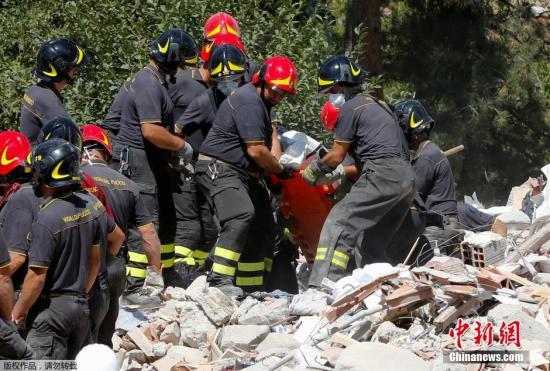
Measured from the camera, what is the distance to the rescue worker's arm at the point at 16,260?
6.09 m

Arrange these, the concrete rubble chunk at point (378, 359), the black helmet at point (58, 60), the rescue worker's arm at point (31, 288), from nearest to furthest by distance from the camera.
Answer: the rescue worker's arm at point (31, 288), the concrete rubble chunk at point (378, 359), the black helmet at point (58, 60)

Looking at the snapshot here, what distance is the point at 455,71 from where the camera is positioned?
15.7 metres

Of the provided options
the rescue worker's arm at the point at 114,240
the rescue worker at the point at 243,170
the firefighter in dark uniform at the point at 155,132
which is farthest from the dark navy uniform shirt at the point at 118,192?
the firefighter in dark uniform at the point at 155,132

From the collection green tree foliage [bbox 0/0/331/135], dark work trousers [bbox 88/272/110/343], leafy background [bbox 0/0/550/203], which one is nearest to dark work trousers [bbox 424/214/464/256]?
green tree foliage [bbox 0/0/331/135]

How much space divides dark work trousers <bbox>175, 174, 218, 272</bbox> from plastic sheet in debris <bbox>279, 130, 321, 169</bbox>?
0.75 metres

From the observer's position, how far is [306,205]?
915cm

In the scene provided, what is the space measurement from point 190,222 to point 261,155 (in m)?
1.04

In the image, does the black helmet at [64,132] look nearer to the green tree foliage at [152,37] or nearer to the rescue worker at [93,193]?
the rescue worker at [93,193]

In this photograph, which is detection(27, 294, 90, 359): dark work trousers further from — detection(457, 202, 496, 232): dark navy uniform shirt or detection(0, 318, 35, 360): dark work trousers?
detection(457, 202, 496, 232): dark navy uniform shirt

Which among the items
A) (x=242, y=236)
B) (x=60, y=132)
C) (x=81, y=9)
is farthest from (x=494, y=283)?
(x=81, y=9)

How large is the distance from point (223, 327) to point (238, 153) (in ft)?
4.96

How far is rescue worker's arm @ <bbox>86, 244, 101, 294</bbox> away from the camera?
6.25 m

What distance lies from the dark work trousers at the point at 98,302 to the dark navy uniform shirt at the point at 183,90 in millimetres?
2790

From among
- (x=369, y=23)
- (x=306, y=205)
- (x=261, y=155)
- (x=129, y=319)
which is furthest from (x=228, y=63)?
(x=369, y=23)
